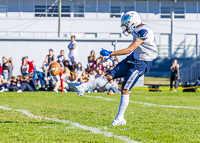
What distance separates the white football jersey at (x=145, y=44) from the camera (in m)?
6.21

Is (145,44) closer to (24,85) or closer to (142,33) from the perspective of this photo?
(142,33)

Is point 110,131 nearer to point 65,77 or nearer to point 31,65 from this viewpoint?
point 65,77

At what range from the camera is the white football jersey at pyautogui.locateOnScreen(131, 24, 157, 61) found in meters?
6.21

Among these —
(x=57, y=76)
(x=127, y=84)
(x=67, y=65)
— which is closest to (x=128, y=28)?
(x=127, y=84)

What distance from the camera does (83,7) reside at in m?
37.8

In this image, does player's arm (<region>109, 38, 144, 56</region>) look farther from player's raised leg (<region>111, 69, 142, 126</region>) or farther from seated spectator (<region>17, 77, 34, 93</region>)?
seated spectator (<region>17, 77, 34, 93</region>)

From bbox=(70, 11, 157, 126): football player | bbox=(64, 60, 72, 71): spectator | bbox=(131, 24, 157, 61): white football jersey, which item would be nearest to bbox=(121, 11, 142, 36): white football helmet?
bbox=(70, 11, 157, 126): football player

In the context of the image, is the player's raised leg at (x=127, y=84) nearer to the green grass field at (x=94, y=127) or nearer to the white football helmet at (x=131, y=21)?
the green grass field at (x=94, y=127)

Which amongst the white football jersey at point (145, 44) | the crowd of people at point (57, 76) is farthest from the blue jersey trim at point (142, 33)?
the crowd of people at point (57, 76)

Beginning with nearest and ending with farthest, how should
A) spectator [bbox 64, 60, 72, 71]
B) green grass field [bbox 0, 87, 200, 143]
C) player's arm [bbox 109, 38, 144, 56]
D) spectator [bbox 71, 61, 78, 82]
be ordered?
green grass field [bbox 0, 87, 200, 143], player's arm [bbox 109, 38, 144, 56], spectator [bbox 71, 61, 78, 82], spectator [bbox 64, 60, 72, 71]

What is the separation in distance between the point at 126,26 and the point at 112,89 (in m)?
10.1

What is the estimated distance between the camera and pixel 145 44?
6293mm

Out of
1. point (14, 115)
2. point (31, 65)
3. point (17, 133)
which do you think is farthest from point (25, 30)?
point (17, 133)

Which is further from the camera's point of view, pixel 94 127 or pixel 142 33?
pixel 142 33
